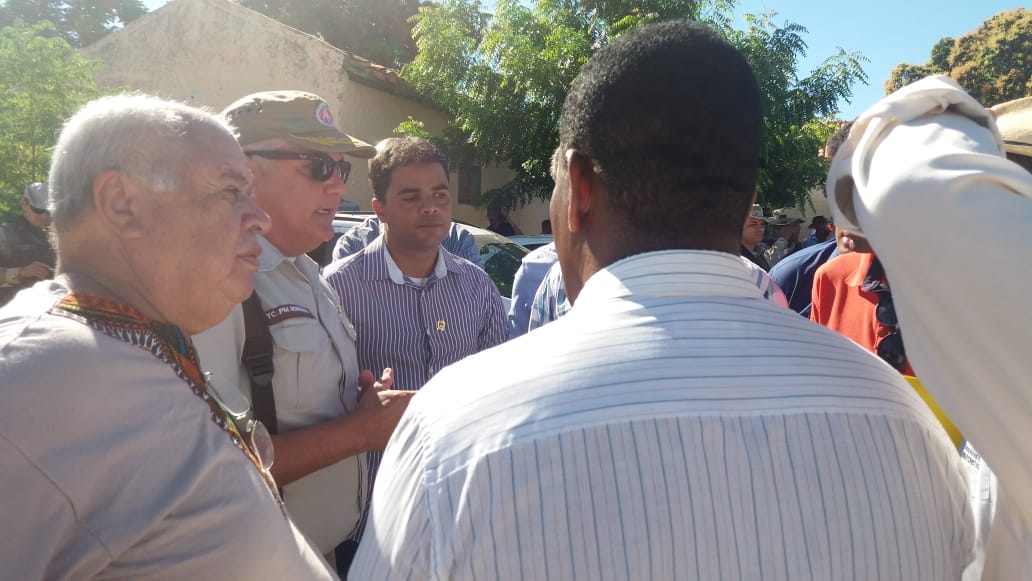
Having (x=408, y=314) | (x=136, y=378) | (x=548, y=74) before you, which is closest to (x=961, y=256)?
(x=136, y=378)

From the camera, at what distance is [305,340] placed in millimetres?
2133

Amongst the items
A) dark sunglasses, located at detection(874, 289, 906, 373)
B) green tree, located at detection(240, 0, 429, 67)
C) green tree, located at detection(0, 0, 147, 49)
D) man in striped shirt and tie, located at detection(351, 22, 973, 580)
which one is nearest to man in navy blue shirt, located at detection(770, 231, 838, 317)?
dark sunglasses, located at detection(874, 289, 906, 373)

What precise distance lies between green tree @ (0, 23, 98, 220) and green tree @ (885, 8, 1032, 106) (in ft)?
66.9

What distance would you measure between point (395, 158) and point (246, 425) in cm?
195

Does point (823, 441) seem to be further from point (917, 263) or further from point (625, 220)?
point (625, 220)

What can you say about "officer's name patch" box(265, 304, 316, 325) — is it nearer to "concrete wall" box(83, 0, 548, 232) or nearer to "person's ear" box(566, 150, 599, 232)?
"person's ear" box(566, 150, 599, 232)

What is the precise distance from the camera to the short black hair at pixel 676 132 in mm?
1089

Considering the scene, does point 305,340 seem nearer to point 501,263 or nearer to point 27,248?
point 27,248

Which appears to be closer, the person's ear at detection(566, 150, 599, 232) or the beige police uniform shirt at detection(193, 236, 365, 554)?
the person's ear at detection(566, 150, 599, 232)

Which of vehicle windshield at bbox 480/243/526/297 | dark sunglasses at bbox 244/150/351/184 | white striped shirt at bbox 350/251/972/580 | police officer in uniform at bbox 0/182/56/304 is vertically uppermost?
dark sunglasses at bbox 244/150/351/184

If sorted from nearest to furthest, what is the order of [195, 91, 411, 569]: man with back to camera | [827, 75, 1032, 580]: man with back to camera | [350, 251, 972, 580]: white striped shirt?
[827, 75, 1032, 580]: man with back to camera
[350, 251, 972, 580]: white striped shirt
[195, 91, 411, 569]: man with back to camera

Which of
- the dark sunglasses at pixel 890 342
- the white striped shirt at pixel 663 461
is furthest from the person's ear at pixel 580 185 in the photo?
the dark sunglasses at pixel 890 342

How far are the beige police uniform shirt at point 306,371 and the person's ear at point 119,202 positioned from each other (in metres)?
0.61

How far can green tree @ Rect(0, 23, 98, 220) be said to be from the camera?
616cm
